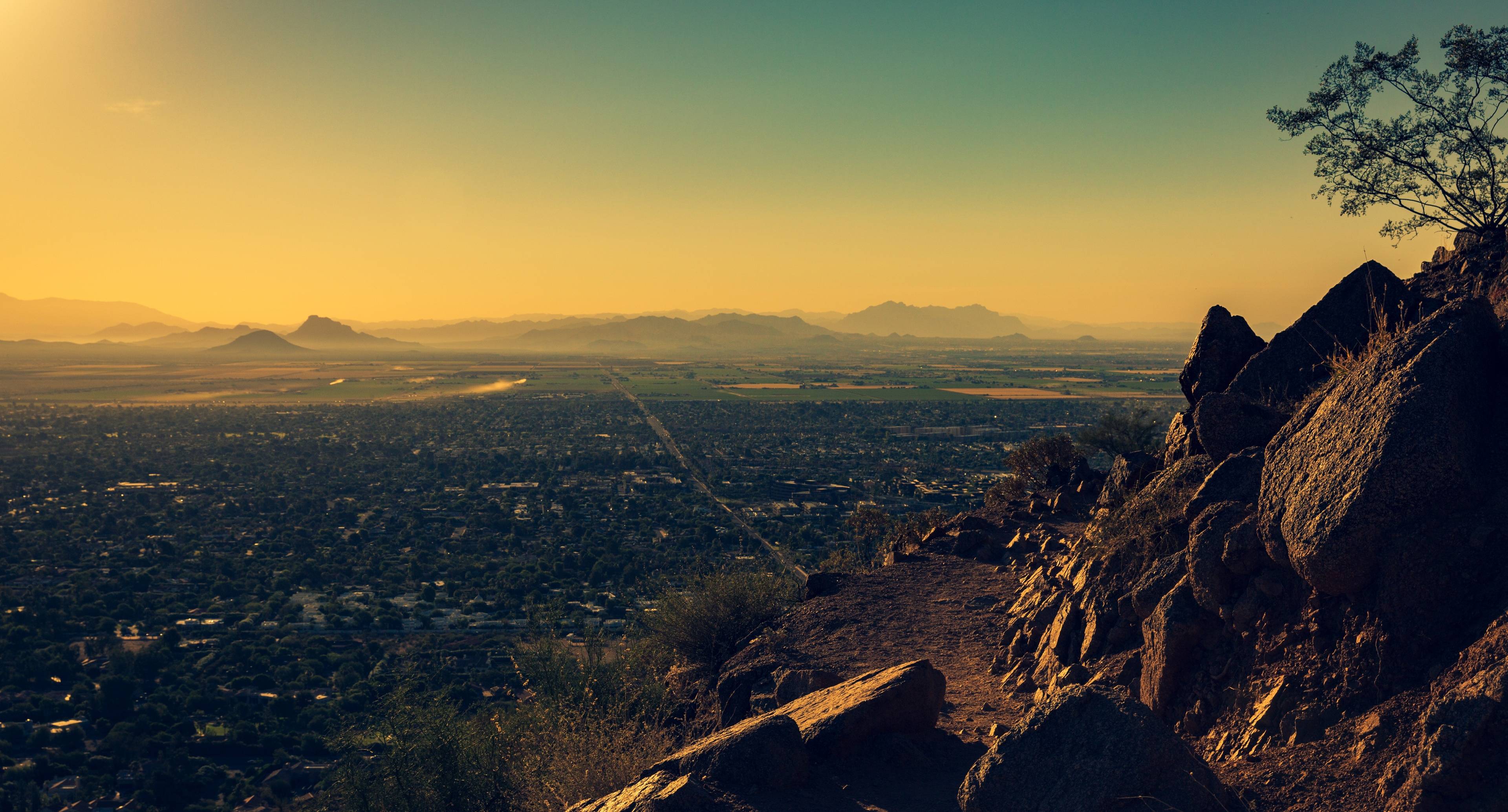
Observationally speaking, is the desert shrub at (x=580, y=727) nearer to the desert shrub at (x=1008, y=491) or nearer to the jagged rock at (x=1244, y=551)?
the jagged rock at (x=1244, y=551)

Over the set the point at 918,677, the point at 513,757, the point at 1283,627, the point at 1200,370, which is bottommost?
the point at 513,757

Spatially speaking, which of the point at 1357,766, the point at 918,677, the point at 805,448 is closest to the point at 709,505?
the point at 805,448

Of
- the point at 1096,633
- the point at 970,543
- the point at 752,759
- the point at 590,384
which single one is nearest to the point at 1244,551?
the point at 1096,633

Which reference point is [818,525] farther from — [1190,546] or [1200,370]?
[1190,546]

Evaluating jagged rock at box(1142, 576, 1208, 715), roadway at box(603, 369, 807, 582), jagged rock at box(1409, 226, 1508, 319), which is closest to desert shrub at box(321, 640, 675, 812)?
jagged rock at box(1142, 576, 1208, 715)

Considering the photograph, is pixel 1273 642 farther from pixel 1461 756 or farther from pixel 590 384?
pixel 590 384

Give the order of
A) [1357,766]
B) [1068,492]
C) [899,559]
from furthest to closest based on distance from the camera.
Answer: [1068,492]
[899,559]
[1357,766]

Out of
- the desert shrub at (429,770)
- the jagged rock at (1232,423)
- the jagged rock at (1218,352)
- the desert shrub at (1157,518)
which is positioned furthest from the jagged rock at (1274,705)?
the desert shrub at (429,770)

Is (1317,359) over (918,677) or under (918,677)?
over
